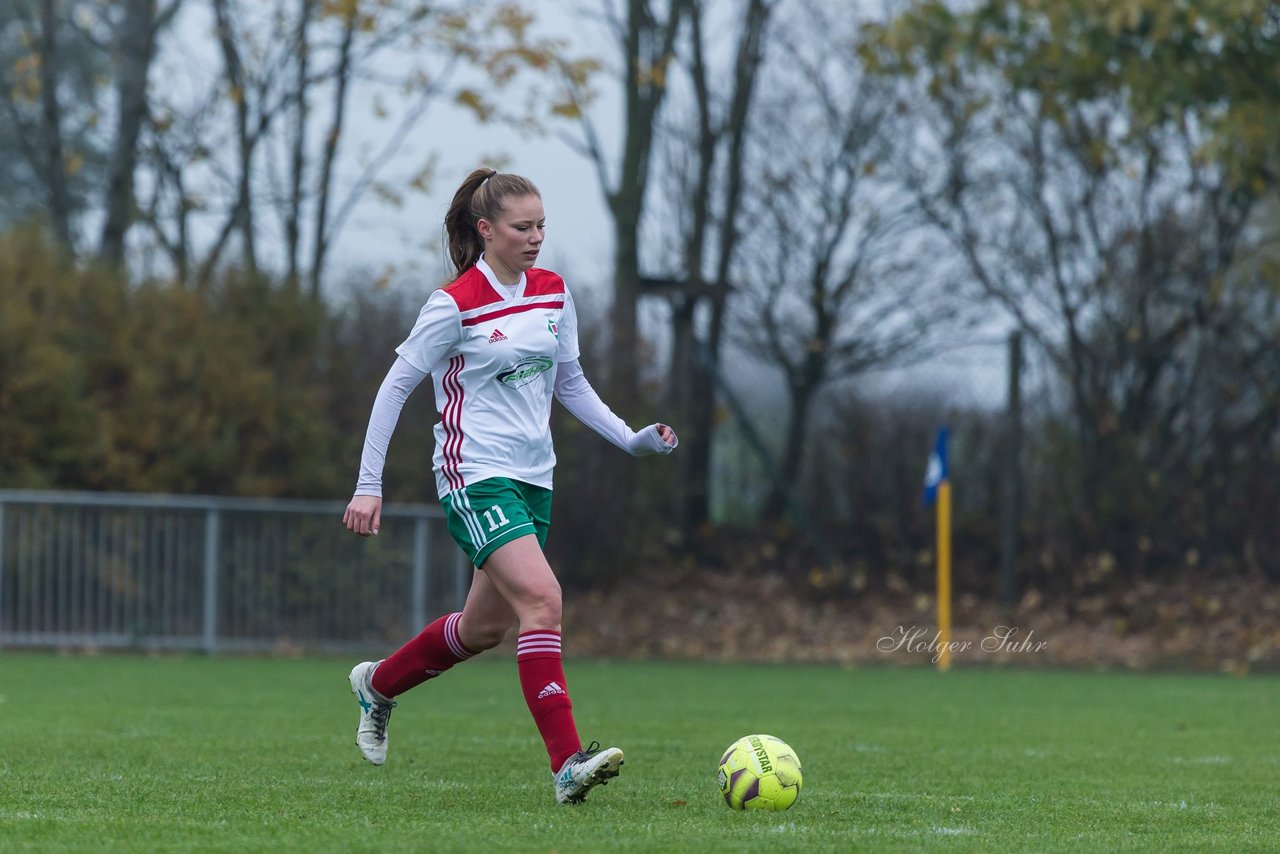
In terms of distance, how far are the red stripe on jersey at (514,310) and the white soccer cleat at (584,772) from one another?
4.65 ft

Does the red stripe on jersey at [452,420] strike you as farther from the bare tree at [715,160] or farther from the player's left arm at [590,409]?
the bare tree at [715,160]

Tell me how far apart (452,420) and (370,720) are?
134cm

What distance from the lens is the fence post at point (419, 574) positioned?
15.6m

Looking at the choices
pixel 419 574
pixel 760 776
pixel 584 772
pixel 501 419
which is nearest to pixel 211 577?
pixel 419 574

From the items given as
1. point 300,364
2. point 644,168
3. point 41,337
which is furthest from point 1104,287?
point 41,337

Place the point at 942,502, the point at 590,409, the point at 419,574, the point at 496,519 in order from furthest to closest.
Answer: the point at 419,574, the point at 942,502, the point at 590,409, the point at 496,519

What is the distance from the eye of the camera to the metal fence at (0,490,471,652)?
1453 centimetres

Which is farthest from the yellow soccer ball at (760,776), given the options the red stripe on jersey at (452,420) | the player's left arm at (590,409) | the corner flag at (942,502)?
the corner flag at (942,502)

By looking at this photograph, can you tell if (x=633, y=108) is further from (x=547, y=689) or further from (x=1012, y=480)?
(x=547, y=689)

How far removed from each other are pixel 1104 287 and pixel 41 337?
10505 millimetres

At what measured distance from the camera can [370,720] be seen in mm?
6242

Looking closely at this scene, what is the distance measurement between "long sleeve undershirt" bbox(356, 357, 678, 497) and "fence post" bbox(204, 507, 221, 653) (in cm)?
959

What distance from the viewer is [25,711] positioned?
8609mm

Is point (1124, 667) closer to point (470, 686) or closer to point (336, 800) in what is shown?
point (470, 686)
